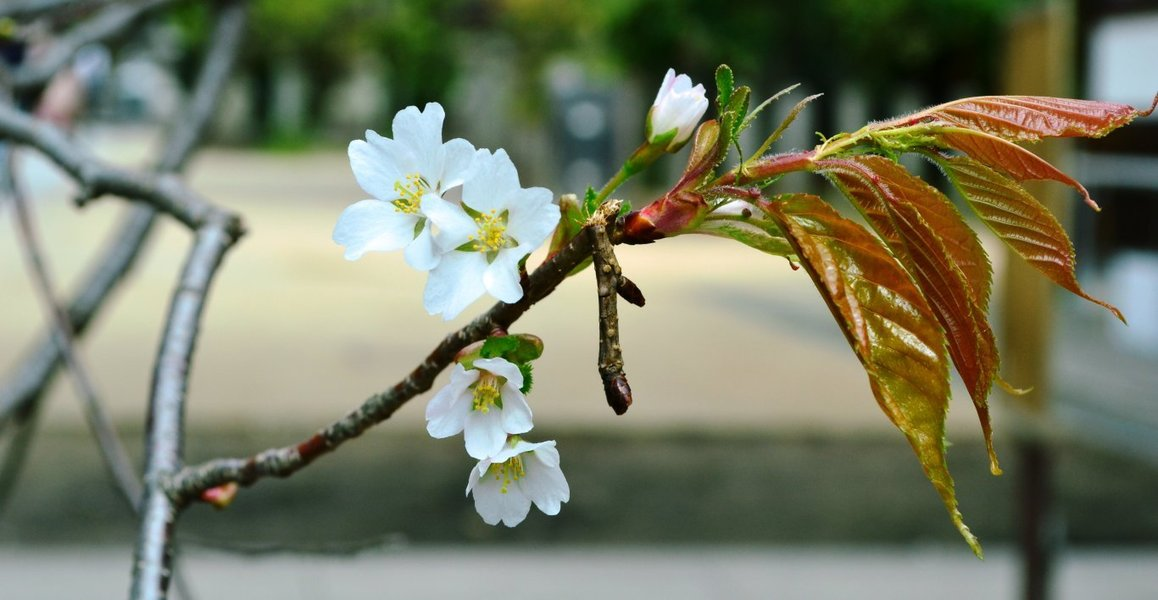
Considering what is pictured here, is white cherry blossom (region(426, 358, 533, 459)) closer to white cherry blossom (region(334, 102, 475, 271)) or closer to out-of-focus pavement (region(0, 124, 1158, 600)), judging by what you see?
white cherry blossom (region(334, 102, 475, 271))

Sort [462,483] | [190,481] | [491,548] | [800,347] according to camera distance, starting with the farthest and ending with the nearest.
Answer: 1. [800,347]
2. [462,483]
3. [491,548]
4. [190,481]

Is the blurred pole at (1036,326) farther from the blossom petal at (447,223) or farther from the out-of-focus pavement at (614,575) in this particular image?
the blossom petal at (447,223)

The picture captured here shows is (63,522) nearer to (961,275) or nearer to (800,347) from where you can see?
(800,347)

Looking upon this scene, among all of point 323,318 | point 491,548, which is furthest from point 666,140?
point 323,318

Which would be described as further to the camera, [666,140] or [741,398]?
[741,398]

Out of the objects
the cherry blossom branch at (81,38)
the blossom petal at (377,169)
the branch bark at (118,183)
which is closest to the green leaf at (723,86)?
the blossom petal at (377,169)

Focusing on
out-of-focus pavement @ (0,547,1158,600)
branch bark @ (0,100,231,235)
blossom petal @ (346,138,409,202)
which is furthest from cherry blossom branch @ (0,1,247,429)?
out-of-focus pavement @ (0,547,1158,600)

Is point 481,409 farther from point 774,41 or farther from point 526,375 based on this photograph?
point 774,41
